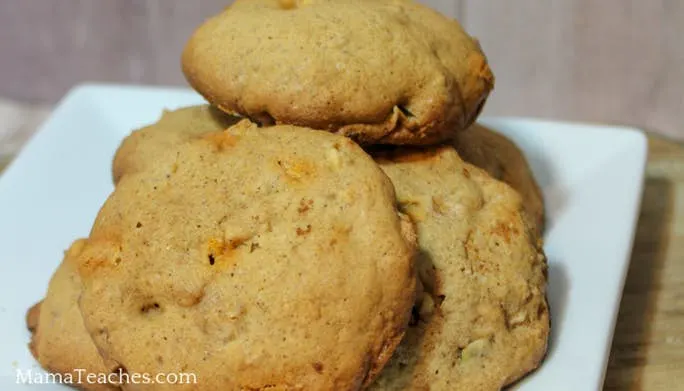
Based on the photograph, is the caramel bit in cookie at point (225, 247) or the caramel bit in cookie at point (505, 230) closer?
the caramel bit in cookie at point (225, 247)

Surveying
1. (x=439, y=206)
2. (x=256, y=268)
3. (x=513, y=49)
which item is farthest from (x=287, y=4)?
(x=513, y=49)

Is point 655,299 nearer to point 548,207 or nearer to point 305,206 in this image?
point 548,207

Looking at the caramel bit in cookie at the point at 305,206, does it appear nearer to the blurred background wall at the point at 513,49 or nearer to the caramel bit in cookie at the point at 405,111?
the caramel bit in cookie at the point at 405,111

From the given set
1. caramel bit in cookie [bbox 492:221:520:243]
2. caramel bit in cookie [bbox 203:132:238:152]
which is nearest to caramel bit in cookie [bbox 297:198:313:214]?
caramel bit in cookie [bbox 203:132:238:152]

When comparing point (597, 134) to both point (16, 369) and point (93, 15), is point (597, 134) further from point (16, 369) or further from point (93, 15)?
point (93, 15)

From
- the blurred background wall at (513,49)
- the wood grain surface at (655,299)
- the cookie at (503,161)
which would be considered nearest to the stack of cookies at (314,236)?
the cookie at (503,161)

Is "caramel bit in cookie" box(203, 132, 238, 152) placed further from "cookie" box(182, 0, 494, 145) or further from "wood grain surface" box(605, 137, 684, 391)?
"wood grain surface" box(605, 137, 684, 391)

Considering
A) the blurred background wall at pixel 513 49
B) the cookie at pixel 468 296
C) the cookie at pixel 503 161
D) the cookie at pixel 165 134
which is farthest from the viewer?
the blurred background wall at pixel 513 49
